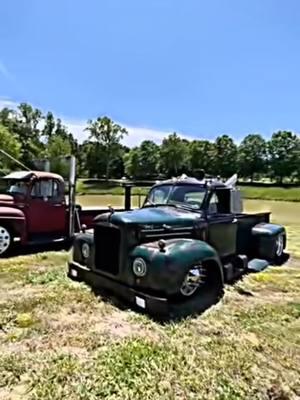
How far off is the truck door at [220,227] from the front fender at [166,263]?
119 cm

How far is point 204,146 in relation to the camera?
6631 cm

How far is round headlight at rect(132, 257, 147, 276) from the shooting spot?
5034mm

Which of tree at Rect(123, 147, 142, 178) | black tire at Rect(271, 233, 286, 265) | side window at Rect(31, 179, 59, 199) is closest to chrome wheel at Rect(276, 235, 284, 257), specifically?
black tire at Rect(271, 233, 286, 265)

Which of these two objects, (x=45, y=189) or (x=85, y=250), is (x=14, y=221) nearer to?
(x=45, y=189)

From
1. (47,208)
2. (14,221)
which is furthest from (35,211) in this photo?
(14,221)

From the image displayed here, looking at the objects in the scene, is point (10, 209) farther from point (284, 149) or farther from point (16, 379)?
point (284, 149)

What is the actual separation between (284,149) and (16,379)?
65.5 m

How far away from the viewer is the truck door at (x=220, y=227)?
21.2 feet

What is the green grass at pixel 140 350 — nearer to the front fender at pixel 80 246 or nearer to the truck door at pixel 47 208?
the front fender at pixel 80 246

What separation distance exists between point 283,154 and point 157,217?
61.4 metres

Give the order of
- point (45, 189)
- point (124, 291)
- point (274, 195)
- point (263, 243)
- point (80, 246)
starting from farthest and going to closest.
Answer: point (274, 195)
point (45, 189)
point (263, 243)
point (80, 246)
point (124, 291)

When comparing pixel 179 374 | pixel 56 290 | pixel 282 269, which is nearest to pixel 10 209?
pixel 56 290

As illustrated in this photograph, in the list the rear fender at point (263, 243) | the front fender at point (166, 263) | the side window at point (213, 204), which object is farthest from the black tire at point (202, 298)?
the rear fender at point (263, 243)

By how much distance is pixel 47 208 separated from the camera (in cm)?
959
